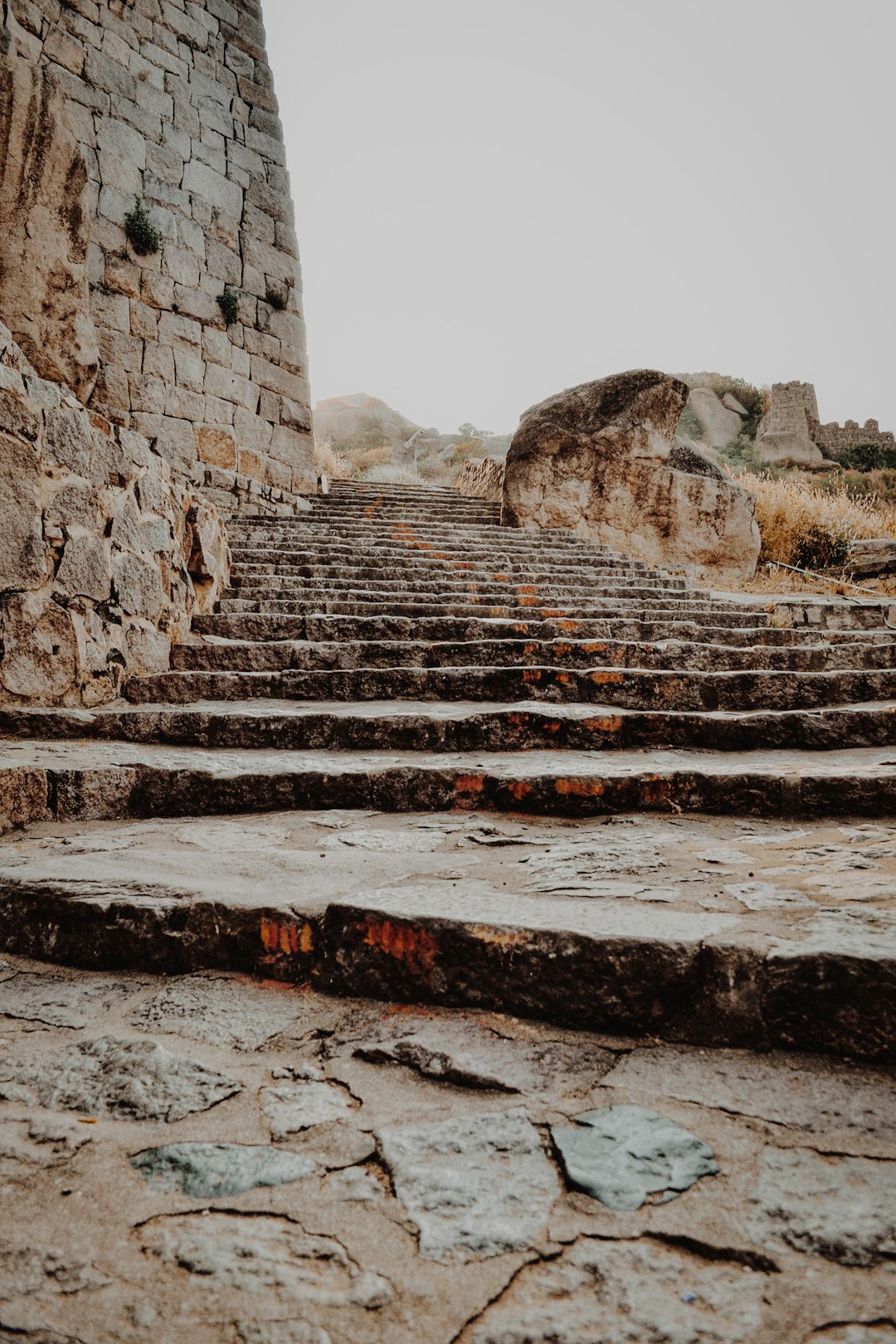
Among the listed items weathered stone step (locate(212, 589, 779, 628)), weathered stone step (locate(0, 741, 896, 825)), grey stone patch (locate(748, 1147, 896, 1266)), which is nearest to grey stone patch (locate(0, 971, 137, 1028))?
weathered stone step (locate(0, 741, 896, 825))

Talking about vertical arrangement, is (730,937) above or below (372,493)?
below

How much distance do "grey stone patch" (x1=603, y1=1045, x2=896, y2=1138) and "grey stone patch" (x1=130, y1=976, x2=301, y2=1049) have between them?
2.03 ft

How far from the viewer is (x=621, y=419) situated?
25.7 feet

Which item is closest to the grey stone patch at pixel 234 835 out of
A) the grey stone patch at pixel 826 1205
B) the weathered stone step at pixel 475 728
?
the weathered stone step at pixel 475 728

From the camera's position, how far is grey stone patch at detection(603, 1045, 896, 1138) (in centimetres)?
102

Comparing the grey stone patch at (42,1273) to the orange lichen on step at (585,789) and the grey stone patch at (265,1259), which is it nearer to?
the grey stone patch at (265,1259)

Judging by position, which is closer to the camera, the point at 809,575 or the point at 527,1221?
the point at 527,1221

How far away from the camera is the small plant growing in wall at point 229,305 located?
24.8 feet

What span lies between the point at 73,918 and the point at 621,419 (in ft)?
25.0

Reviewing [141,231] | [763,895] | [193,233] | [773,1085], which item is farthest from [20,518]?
[193,233]

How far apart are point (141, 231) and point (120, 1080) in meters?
7.89

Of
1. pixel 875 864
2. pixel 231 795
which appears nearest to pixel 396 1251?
pixel 875 864

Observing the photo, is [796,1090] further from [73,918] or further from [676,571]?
[676,571]

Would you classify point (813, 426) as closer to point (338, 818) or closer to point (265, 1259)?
point (338, 818)
